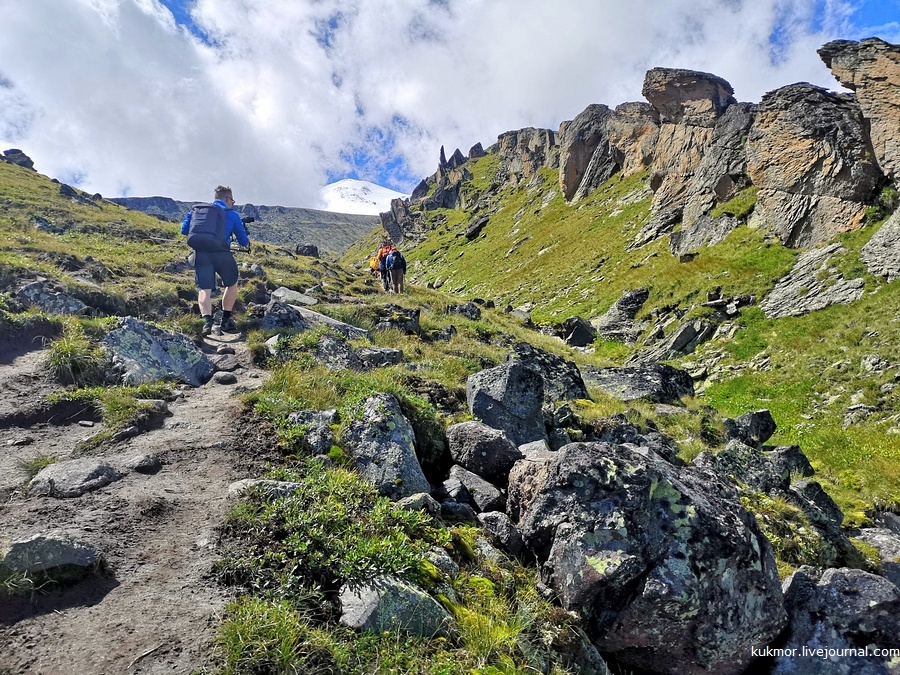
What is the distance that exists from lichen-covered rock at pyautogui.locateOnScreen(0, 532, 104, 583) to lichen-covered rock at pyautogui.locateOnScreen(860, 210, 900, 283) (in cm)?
2639

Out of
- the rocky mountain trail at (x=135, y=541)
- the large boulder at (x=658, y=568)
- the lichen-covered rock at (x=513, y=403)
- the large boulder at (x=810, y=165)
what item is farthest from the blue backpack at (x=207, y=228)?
the large boulder at (x=810, y=165)

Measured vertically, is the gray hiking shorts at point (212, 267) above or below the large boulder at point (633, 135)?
below

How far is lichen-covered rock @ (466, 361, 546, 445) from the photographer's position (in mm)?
8133

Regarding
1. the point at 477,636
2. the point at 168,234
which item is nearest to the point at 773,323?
the point at 477,636

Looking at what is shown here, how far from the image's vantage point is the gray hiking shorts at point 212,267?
11.7m

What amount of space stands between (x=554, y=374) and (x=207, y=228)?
34.1 ft

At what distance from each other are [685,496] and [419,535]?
9.85 feet

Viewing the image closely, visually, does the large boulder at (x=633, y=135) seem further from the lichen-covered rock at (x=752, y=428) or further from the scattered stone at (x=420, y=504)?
the scattered stone at (x=420, y=504)

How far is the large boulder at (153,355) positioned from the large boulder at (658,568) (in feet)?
23.1

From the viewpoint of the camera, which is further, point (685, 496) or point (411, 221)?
point (411, 221)

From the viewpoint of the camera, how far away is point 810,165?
83.3ft

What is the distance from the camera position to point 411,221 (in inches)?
6403

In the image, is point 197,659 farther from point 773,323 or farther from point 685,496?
point 773,323

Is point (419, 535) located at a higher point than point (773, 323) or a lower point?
lower
